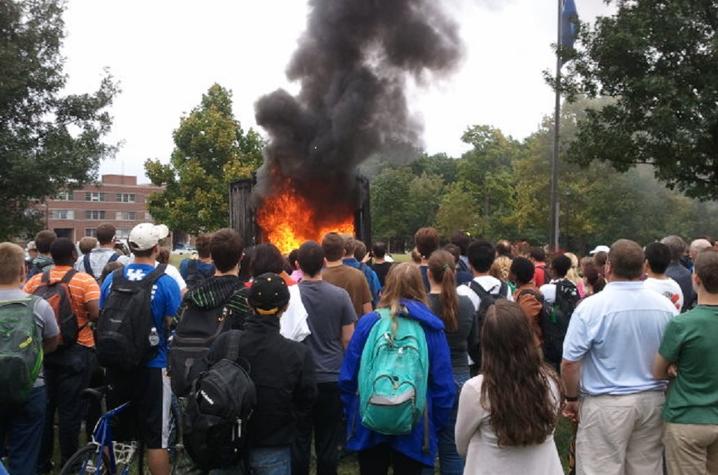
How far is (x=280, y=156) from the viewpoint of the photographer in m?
16.1

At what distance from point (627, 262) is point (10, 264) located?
3968 mm

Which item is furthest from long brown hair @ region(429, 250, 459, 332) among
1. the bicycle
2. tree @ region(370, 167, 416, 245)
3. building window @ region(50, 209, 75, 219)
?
building window @ region(50, 209, 75, 219)

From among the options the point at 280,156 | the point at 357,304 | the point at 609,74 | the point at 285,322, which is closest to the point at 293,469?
the point at 285,322

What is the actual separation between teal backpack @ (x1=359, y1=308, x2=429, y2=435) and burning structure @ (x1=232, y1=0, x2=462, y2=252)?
11.2 m

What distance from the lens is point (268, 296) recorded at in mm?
3361

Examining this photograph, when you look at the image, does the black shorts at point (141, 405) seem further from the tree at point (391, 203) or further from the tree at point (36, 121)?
the tree at point (391, 203)

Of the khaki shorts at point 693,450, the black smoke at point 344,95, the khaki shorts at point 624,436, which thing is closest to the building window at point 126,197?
the black smoke at point 344,95

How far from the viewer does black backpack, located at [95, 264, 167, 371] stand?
13.9ft

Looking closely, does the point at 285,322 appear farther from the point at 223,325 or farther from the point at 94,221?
the point at 94,221

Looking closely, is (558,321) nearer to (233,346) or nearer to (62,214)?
(233,346)

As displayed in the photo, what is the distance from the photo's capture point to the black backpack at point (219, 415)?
120 inches

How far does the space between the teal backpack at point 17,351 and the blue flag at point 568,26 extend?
51.2 feet

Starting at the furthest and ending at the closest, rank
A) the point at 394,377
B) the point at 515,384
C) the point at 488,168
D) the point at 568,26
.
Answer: the point at 488,168, the point at 568,26, the point at 394,377, the point at 515,384

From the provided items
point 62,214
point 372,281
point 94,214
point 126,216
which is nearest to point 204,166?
point 372,281
